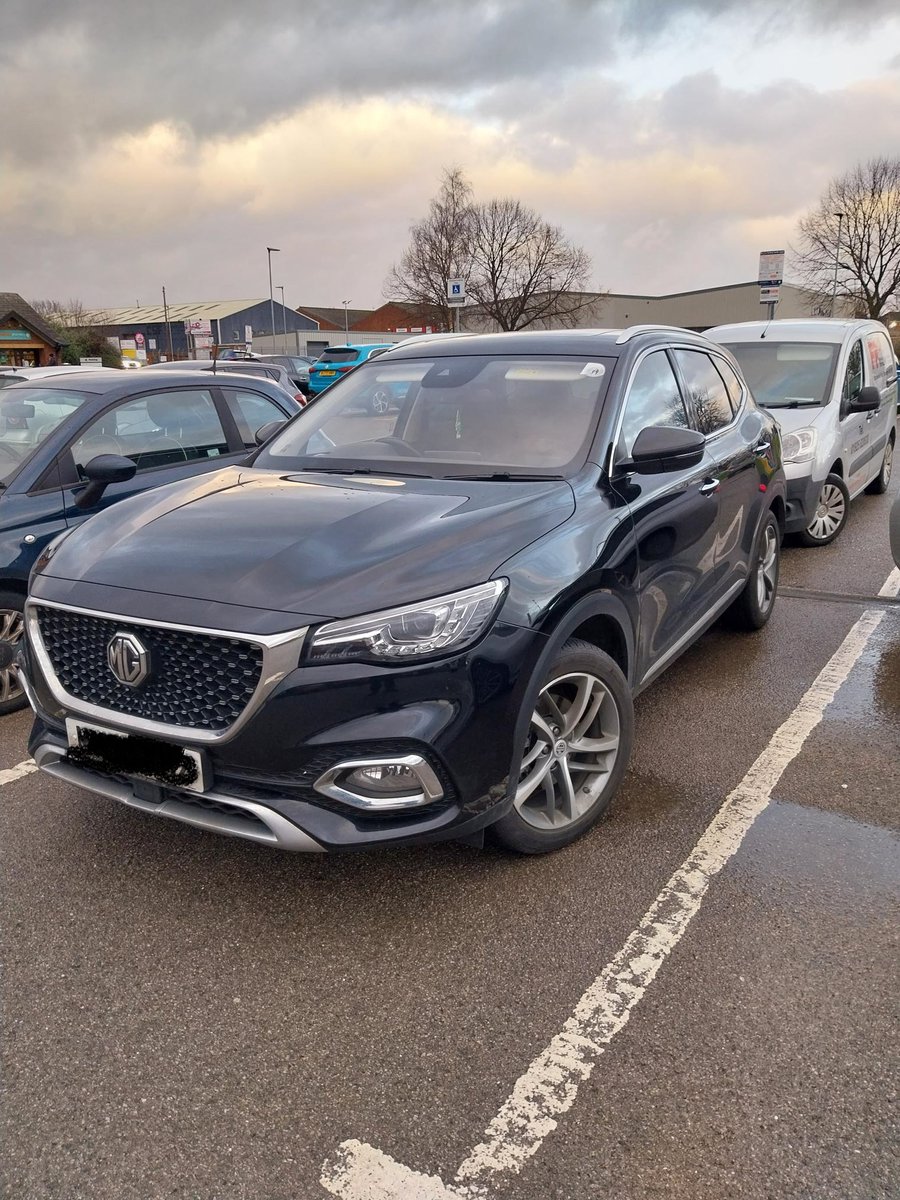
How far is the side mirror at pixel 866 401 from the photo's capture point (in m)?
7.73

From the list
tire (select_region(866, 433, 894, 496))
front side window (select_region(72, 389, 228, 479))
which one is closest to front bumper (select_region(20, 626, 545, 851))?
front side window (select_region(72, 389, 228, 479))

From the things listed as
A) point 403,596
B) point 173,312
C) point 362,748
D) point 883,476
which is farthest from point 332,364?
point 173,312

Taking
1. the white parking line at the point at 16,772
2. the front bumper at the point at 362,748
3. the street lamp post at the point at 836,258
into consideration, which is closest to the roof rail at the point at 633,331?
the front bumper at the point at 362,748

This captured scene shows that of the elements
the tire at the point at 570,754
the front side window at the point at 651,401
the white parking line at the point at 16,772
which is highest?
the front side window at the point at 651,401

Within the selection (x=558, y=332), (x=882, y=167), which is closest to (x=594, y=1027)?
(x=558, y=332)

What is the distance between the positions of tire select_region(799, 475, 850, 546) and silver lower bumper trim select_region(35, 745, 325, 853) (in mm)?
6412

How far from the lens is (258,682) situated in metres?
2.47

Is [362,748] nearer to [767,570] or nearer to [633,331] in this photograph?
[633,331]

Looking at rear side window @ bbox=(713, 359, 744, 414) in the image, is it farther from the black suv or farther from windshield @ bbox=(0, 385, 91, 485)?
windshield @ bbox=(0, 385, 91, 485)

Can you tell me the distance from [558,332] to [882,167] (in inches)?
2226

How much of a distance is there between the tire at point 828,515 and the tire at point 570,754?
17.1 feet

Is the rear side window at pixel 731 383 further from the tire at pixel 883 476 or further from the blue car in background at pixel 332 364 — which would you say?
the blue car in background at pixel 332 364

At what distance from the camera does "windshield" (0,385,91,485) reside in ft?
16.0

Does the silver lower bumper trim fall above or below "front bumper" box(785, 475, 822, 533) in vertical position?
below
